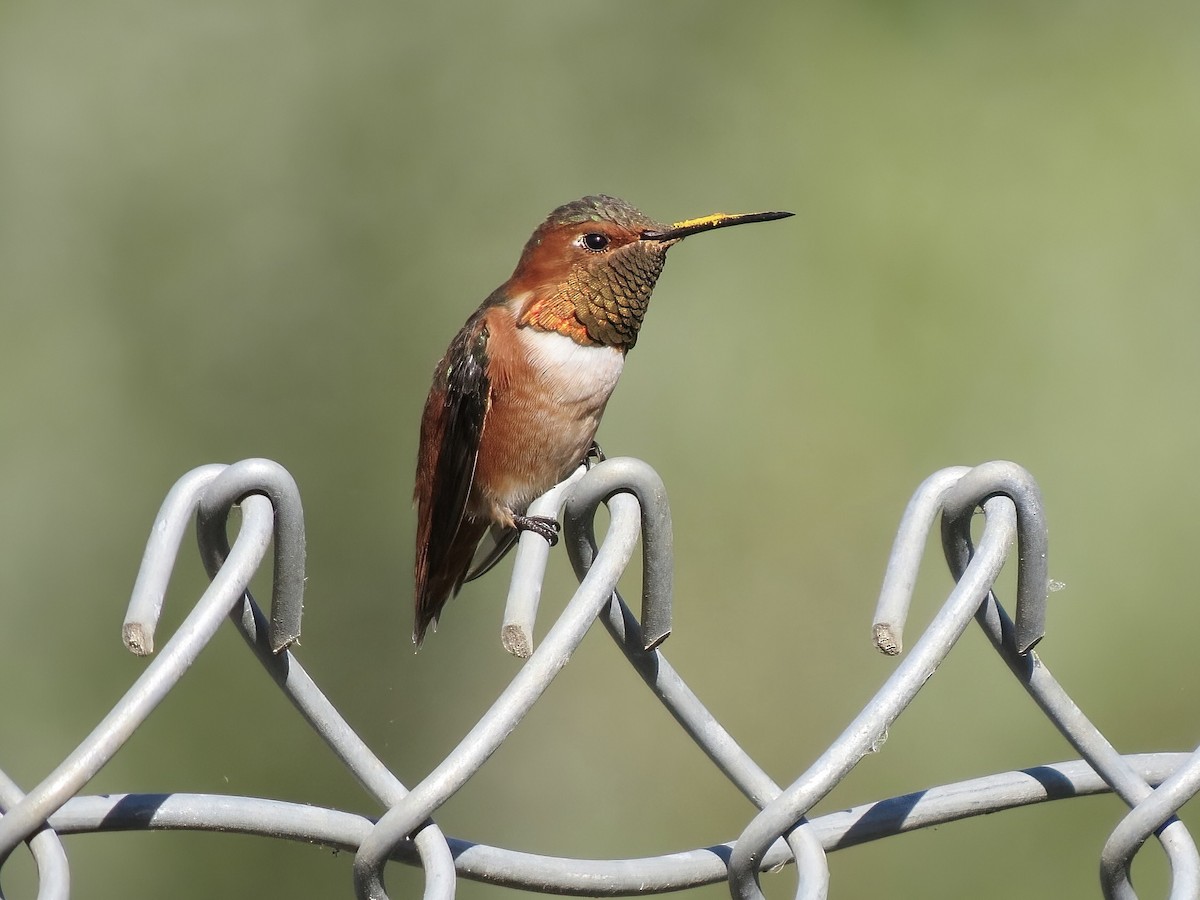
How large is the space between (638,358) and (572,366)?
7.15ft

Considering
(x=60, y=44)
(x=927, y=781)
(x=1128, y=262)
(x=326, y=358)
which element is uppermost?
(x=60, y=44)

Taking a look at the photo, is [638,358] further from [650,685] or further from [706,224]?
[650,685]

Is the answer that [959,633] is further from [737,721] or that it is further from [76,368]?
[76,368]

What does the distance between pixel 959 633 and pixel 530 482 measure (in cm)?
186

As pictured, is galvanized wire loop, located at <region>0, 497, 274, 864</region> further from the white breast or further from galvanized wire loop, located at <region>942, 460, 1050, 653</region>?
the white breast

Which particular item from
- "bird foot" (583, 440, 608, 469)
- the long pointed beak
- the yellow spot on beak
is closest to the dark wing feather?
"bird foot" (583, 440, 608, 469)

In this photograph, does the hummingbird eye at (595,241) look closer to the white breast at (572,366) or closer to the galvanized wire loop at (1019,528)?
the white breast at (572,366)

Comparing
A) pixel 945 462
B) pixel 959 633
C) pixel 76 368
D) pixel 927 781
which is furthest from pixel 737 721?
pixel 959 633

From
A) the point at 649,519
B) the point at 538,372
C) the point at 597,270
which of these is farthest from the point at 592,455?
the point at 649,519

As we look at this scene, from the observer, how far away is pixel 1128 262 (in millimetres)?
5137

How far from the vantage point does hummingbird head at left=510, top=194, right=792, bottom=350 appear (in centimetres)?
288

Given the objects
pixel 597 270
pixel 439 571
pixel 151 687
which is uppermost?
pixel 597 270

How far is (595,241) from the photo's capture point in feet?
9.52

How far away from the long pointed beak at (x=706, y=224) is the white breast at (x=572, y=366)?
0.82 ft
